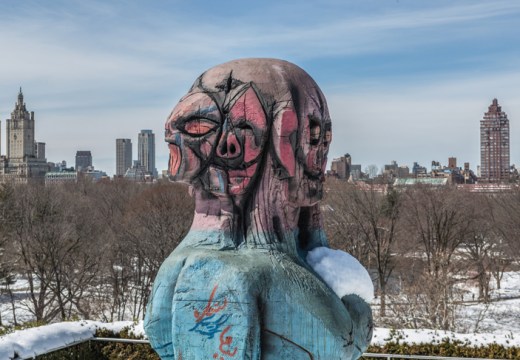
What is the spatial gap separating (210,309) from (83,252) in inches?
970

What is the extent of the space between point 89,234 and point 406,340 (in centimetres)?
2414

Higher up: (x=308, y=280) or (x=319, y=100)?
(x=319, y=100)

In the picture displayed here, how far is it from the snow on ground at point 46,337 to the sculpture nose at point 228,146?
287 inches

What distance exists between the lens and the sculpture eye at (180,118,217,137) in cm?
418

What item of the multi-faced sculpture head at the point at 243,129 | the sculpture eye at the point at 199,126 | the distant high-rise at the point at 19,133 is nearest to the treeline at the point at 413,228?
the multi-faced sculpture head at the point at 243,129

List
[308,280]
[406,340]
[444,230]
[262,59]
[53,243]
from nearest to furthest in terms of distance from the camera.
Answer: [308,280] → [262,59] → [406,340] → [53,243] → [444,230]

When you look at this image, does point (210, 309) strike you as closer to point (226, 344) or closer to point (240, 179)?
point (226, 344)

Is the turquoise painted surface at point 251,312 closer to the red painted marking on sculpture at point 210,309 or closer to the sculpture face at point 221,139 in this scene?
the red painted marking on sculpture at point 210,309

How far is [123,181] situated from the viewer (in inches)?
2484

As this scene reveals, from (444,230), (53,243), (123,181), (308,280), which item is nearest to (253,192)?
(308,280)

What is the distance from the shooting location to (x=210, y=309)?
12.9ft

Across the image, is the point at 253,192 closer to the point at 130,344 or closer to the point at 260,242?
the point at 260,242

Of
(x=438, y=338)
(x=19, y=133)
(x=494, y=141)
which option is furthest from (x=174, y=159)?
(x=19, y=133)

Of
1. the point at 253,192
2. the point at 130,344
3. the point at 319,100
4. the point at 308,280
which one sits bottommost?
the point at 130,344
